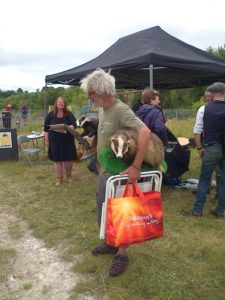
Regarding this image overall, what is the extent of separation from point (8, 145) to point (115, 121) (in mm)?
6761

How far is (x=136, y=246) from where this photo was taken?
358cm

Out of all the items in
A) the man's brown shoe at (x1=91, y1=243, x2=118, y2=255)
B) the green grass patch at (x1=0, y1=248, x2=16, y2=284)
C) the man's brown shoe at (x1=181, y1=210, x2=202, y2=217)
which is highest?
the man's brown shoe at (x1=91, y1=243, x2=118, y2=255)

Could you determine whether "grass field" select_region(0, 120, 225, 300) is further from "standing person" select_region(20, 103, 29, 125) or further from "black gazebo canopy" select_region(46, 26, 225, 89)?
"standing person" select_region(20, 103, 29, 125)

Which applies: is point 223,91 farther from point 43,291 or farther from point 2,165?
point 2,165

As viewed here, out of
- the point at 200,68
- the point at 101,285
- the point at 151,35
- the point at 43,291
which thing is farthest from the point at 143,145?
the point at 151,35

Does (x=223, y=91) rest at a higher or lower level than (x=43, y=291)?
higher

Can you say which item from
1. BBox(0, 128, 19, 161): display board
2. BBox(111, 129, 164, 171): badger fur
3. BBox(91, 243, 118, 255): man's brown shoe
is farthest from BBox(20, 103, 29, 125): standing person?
BBox(111, 129, 164, 171): badger fur

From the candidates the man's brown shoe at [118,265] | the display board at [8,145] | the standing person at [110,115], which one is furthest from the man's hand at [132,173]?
the display board at [8,145]

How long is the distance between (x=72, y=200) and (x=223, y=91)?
273 cm

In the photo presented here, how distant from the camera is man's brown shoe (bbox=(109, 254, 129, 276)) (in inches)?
118

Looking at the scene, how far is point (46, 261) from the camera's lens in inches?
133

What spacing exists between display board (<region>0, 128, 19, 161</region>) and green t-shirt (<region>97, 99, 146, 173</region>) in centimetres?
651

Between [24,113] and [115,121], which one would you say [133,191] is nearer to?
[115,121]

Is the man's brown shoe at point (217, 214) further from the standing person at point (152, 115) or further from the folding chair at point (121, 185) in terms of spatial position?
the folding chair at point (121, 185)
